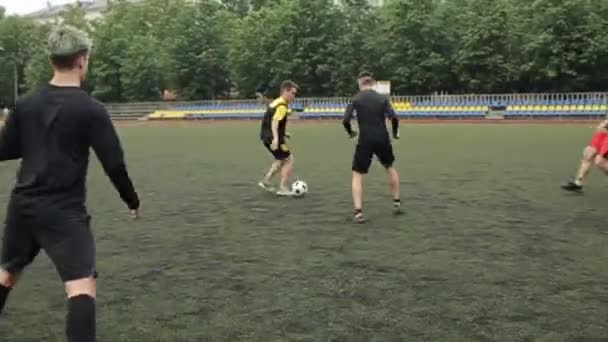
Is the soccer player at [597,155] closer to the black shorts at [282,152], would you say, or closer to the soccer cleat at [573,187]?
the soccer cleat at [573,187]

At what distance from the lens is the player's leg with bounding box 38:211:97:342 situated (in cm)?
373

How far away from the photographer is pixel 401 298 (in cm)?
569

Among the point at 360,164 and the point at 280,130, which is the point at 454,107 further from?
the point at 360,164

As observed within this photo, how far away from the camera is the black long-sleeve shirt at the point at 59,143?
149 inches

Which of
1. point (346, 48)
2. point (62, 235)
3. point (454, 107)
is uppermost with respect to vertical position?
point (346, 48)

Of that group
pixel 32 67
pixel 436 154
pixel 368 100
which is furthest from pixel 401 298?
pixel 32 67

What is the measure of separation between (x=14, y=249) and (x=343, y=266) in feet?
11.6

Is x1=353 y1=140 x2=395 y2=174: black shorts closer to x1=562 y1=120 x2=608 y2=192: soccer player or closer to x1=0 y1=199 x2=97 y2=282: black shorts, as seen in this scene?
x1=562 y1=120 x2=608 y2=192: soccer player

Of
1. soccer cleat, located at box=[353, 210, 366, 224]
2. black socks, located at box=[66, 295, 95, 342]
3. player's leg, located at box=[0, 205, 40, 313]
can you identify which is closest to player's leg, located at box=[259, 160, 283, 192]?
soccer cleat, located at box=[353, 210, 366, 224]

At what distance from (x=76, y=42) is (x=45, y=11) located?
137096 millimetres

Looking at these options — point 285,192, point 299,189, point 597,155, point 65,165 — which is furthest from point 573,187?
point 65,165

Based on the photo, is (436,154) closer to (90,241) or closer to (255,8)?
(90,241)

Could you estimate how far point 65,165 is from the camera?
3.82 m

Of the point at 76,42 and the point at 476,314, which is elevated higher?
the point at 76,42
